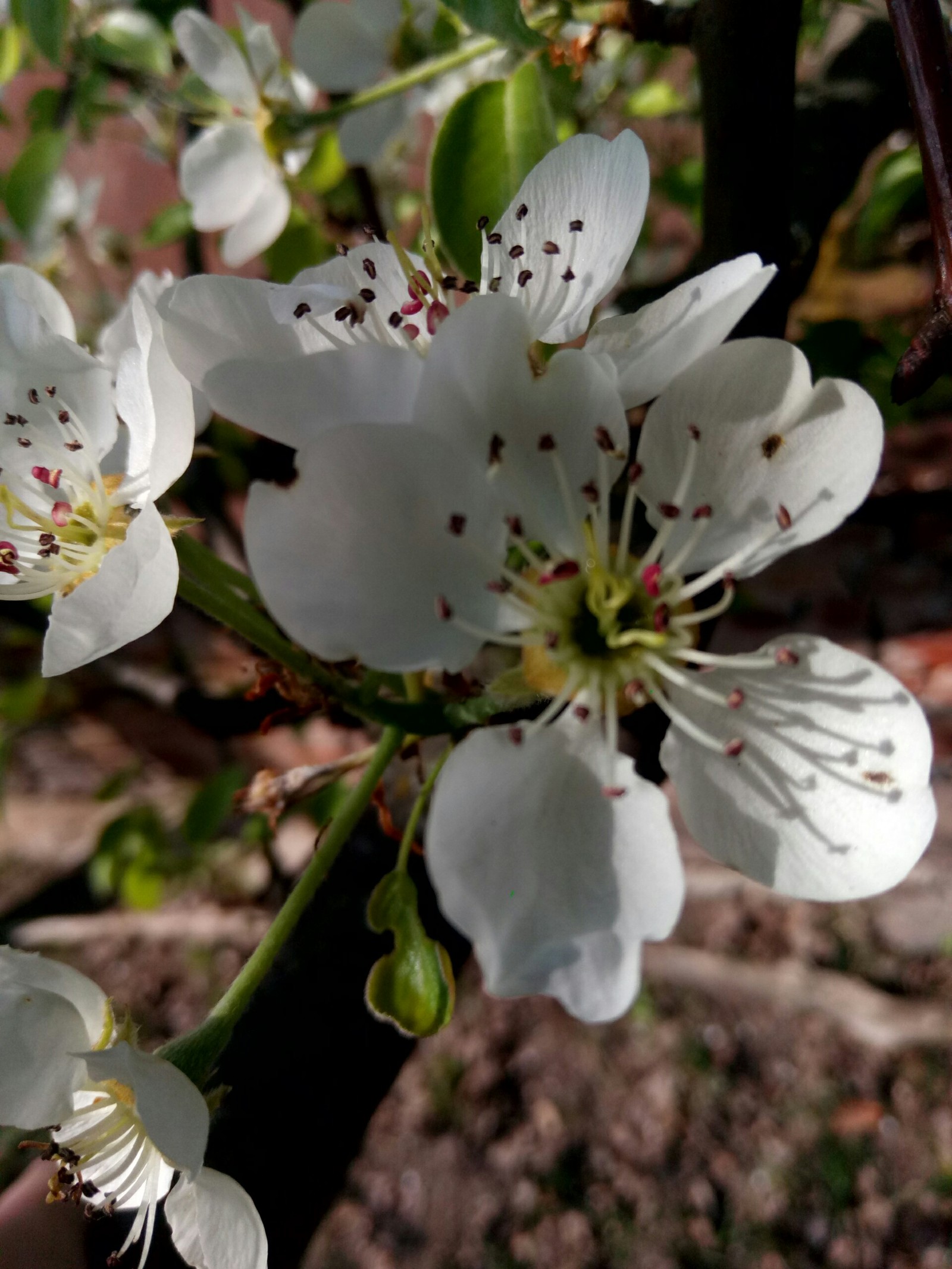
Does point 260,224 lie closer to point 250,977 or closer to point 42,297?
point 42,297

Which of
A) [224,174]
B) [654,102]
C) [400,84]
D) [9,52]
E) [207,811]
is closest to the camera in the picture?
[400,84]

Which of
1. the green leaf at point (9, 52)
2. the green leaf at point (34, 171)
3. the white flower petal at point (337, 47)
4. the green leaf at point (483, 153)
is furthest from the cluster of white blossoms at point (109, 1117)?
the green leaf at point (9, 52)

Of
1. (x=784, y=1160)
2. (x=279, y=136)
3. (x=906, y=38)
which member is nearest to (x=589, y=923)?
(x=906, y=38)

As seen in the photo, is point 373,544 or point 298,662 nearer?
point 373,544

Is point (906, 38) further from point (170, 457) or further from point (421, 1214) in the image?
point (421, 1214)

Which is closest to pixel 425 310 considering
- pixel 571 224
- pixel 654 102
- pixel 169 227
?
pixel 571 224

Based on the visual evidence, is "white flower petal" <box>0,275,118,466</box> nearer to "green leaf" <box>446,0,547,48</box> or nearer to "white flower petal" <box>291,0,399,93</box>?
Answer: "green leaf" <box>446,0,547,48</box>
